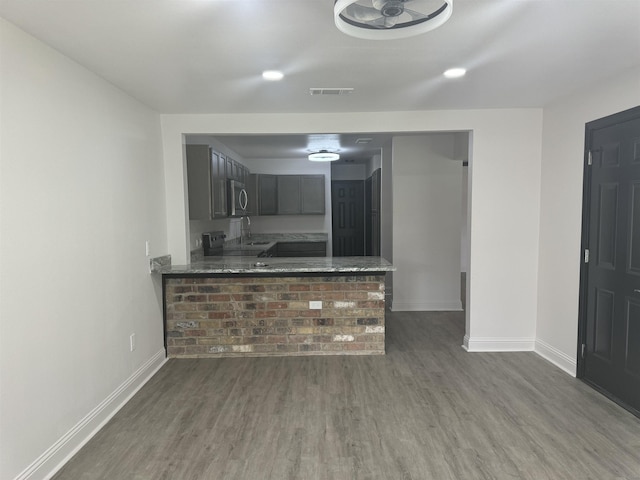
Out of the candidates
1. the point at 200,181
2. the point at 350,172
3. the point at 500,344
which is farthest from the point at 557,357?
the point at 350,172

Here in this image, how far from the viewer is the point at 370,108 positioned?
3.59 m

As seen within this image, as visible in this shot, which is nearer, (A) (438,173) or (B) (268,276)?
(B) (268,276)

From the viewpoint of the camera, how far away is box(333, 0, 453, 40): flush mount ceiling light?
155cm

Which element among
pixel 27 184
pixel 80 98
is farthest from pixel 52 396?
pixel 80 98

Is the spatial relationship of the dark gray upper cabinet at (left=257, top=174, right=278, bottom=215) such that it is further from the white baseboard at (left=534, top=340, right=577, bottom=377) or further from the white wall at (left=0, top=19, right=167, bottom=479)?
the white baseboard at (left=534, top=340, right=577, bottom=377)

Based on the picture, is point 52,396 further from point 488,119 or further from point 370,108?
point 488,119

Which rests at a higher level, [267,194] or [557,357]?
[267,194]

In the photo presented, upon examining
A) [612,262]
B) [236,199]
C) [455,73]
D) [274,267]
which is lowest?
[274,267]

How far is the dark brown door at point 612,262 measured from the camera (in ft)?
8.70

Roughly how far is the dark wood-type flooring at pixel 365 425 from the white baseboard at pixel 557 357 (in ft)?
0.22

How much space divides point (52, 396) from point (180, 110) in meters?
2.55

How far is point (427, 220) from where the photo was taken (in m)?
5.29

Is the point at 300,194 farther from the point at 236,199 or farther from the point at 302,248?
the point at 236,199

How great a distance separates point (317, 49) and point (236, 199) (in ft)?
10.0
